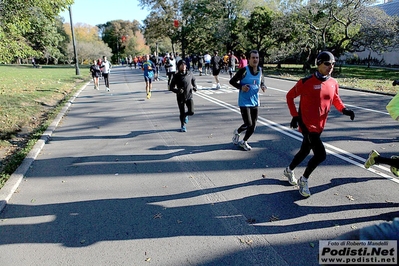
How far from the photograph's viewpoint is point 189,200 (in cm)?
446

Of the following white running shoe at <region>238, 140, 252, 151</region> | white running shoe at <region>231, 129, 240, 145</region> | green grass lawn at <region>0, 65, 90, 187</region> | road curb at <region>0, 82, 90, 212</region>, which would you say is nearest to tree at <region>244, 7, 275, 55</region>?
green grass lawn at <region>0, 65, 90, 187</region>

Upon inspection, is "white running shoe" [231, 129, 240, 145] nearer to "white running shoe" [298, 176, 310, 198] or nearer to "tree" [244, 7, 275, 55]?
"white running shoe" [298, 176, 310, 198]

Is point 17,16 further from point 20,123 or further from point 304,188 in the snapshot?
point 304,188

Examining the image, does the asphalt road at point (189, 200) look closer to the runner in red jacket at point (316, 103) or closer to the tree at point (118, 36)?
the runner in red jacket at point (316, 103)

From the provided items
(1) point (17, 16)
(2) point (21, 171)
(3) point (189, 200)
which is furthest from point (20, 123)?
(3) point (189, 200)

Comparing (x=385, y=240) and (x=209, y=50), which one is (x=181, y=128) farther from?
(x=209, y=50)

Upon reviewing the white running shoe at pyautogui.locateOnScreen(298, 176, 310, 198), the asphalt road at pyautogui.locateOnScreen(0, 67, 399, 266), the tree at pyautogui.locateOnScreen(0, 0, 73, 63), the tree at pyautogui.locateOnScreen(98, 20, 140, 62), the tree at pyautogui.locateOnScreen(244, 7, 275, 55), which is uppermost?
the tree at pyautogui.locateOnScreen(98, 20, 140, 62)

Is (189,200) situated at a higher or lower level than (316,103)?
lower

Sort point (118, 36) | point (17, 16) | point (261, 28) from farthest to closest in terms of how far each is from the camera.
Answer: point (118, 36) → point (261, 28) → point (17, 16)

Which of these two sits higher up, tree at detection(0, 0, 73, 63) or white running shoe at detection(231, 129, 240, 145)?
tree at detection(0, 0, 73, 63)

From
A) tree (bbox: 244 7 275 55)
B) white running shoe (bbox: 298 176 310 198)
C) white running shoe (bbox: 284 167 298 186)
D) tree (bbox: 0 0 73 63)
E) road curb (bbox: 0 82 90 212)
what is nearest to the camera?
white running shoe (bbox: 298 176 310 198)

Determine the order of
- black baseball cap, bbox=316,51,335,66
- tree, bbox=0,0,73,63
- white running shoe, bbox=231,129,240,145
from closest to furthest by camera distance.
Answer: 1. black baseball cap, bbox=316,51,335,66
2. white running shoe, bbox=231,129,240,145
3. tree, bbox=0,0,73,63

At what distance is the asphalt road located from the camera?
11.1ft

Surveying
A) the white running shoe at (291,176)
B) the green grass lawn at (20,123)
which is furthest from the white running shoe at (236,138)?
the green grass lawn at (20,123)
